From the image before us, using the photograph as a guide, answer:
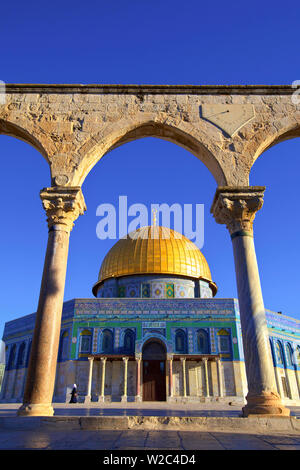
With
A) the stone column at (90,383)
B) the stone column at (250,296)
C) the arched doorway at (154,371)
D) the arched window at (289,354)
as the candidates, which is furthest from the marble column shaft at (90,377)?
the stone column at (250,296)

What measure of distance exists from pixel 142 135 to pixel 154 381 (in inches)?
614

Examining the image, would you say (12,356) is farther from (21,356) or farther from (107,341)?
(107,341)

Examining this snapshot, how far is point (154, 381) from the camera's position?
19219mm

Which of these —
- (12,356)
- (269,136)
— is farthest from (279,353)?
(269,136)

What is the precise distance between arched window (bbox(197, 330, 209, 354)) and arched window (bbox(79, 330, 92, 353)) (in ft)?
21.2

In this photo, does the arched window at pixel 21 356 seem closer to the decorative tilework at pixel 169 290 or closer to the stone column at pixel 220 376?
the decorative tilework at pixel 169 290

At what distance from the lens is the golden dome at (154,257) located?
24.8 metres

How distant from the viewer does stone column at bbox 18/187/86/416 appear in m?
5.04

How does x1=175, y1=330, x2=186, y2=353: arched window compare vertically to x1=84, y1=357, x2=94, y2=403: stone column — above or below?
above

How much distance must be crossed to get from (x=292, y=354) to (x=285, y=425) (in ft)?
70.9

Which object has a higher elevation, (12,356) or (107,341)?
(107,341)

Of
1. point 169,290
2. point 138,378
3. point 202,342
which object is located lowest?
point 138,378

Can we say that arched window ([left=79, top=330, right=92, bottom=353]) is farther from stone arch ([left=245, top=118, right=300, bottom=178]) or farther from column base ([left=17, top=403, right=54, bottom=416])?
stone arch ([left=245, top=118, right=300, bottom=178])

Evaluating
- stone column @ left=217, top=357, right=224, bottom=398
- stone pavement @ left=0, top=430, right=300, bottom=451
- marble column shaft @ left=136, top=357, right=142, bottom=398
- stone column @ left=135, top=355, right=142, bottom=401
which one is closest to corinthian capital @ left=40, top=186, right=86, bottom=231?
stone pavement @ left=0, top=430, right=300, bottom=451
